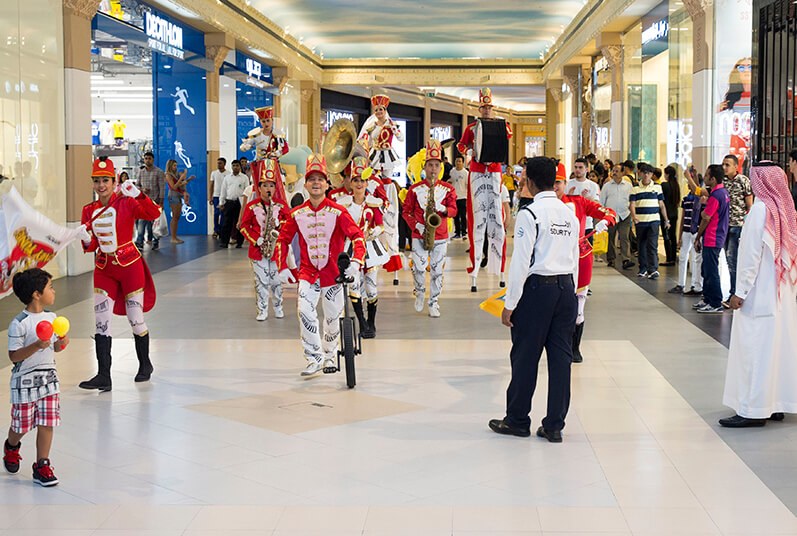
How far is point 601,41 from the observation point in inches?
854

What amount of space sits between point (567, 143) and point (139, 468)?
1103 inches

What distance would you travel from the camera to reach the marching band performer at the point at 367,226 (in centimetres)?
856

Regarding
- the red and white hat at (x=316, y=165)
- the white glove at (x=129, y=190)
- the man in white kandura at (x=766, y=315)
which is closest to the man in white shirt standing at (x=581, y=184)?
the red and white hat at (x=316, y=165)

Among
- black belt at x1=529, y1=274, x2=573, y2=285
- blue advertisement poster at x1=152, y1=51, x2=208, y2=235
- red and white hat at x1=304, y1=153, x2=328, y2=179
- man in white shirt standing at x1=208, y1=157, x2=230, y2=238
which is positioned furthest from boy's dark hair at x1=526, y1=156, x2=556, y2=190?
blue advertisement poster at x1=152, y1=51, x2=208, y2=235

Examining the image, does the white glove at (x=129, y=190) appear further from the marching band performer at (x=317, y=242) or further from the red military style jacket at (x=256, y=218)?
the red military style jacket at (x=256, y=218)

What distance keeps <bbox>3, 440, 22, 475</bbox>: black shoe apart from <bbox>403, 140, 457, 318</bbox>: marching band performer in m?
5.56

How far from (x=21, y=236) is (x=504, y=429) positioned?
2938 millimetres

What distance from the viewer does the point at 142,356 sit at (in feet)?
22.9

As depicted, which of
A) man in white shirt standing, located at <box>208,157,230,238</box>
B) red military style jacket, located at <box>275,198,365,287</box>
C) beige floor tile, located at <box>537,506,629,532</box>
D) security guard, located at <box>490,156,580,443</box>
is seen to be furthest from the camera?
man in white shirt standing, located at <box>208,157,230,238</box>

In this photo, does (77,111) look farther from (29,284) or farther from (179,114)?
(29,284)

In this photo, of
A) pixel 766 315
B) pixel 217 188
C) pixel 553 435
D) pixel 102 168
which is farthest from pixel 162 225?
pixel 766 315

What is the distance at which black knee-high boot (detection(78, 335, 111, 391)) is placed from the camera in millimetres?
6621

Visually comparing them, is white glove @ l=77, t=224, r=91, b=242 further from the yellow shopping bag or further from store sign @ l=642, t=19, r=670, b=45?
store sign @ l=642, t=19, r=670, b=45

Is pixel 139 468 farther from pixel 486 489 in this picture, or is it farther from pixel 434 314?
pixel 434 314
